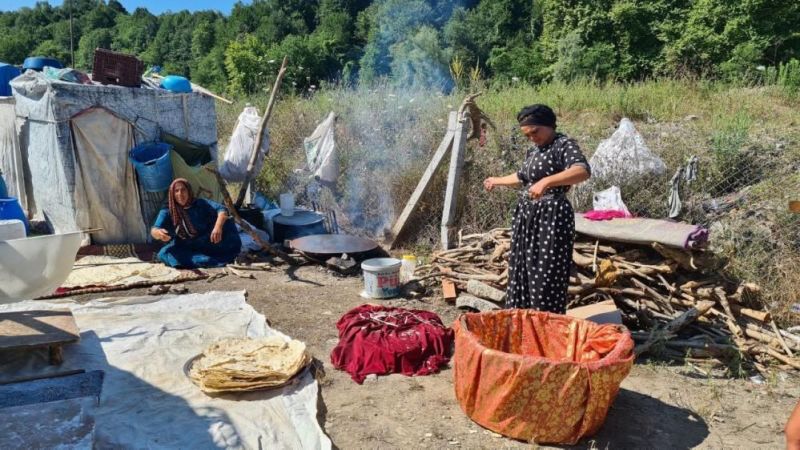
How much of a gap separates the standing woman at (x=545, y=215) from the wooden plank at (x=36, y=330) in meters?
3.17

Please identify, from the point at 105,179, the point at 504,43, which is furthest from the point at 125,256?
the point at 504,43

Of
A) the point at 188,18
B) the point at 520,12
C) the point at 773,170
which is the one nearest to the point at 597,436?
the point at 773,170

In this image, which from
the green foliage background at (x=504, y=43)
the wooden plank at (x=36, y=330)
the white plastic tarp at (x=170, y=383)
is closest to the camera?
the white plastic tarp at (x=170, y=383)

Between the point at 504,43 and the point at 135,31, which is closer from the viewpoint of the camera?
the point at 504,43

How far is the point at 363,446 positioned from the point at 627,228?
2.85 m

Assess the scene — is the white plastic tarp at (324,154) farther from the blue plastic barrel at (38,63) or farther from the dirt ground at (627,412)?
the blue plastic barrel at (38,63)

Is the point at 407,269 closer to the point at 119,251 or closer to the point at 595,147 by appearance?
the point at 595,147

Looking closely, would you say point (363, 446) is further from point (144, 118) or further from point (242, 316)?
point (144, 118)

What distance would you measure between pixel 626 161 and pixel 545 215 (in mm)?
3125

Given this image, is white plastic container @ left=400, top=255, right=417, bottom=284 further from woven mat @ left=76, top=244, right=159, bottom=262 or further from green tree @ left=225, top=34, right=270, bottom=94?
green tree @ left=225, top=34, right=270, bottom=94

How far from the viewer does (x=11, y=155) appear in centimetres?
806

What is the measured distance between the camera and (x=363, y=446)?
316cm

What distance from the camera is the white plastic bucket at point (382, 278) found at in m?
5.54

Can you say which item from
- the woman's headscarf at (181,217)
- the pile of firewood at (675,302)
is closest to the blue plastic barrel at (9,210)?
the woman's headscarf at (181,217)
